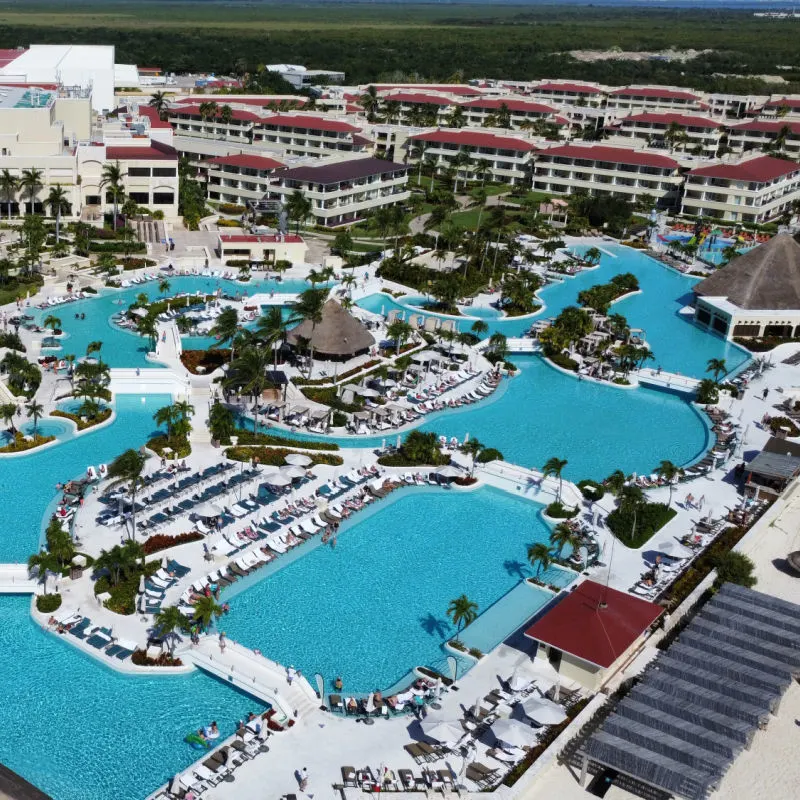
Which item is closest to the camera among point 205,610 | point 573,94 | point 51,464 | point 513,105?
point 205,610

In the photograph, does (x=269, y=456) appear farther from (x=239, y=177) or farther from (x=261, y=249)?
(x=239, y=177)

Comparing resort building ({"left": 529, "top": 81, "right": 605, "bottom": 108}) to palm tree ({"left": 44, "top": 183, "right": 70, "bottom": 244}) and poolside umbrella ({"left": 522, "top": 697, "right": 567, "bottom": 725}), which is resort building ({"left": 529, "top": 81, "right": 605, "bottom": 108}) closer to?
palm tree ({"left": 44, "top": 183, "right": 70, "bottom": 244})

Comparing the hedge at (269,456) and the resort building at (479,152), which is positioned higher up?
the resort building at (479,152)

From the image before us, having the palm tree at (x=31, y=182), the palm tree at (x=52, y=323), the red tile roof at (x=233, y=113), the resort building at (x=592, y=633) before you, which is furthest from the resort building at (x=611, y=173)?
the resort building at (x=592, y=633)

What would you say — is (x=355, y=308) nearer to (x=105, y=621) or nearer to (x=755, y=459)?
(x=755, y=459)

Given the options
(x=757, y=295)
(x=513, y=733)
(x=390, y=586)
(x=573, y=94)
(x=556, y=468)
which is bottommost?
(x=390, y=586)

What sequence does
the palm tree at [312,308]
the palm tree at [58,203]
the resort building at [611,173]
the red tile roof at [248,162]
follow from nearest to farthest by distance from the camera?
the palm tree at [312,308], the palm tree at [58,203], the red tile roof at [248,162], the resort building at [611,173]

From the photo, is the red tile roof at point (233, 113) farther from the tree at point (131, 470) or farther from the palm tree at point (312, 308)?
the tree at point (131, 470)

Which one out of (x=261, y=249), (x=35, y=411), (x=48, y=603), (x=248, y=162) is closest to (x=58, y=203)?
(x=261, y=249)

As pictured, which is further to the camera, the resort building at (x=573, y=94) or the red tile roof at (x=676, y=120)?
the resort building at (x=573, y=94)
